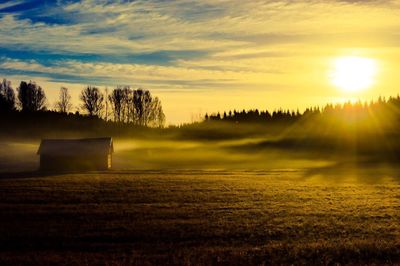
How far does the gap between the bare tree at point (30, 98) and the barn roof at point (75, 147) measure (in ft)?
276

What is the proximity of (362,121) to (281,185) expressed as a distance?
116214 millimetres

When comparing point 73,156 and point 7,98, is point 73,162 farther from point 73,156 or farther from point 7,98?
point 7,98

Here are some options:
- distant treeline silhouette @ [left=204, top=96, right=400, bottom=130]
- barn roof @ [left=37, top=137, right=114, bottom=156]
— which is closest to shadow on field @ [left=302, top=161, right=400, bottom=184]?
barn roof @ [left=37, top=137, right=114, bottom=156]

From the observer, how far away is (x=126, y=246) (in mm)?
23812

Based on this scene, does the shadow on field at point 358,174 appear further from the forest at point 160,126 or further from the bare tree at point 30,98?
the bare tree at point 30,98

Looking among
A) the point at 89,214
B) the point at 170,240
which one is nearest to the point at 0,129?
the point at 89,214

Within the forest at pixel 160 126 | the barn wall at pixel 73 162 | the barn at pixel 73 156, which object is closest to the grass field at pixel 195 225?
the barn wall at pixel 73 162

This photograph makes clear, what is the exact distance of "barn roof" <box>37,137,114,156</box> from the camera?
285 ft

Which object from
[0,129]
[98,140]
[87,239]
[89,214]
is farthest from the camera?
[0,129]

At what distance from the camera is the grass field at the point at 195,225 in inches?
811

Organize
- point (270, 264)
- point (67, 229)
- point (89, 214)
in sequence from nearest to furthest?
point (270, 264) → point (67, 229) → point (89, 214)

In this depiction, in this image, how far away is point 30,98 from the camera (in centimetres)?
16962

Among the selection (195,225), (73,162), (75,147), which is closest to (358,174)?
(73,162)

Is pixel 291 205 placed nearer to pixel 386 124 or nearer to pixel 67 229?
pixel 67 229
